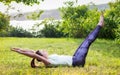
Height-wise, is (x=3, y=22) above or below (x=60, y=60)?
below

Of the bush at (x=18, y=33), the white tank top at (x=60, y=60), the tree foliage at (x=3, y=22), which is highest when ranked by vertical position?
the white tank top at (x=60, y=60)

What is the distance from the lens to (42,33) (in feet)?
75.5

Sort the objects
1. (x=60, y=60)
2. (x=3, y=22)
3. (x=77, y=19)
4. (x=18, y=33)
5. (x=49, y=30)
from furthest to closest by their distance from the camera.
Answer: (x=18, y=33), (x=49, y=30), (x=3, y=22), (x=77, y=19), (x=60, y=60)

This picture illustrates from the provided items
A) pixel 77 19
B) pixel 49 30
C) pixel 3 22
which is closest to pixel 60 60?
pixel 77 19

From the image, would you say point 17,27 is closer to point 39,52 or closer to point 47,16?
point 47,16

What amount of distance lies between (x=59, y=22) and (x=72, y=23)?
1962 millimetres

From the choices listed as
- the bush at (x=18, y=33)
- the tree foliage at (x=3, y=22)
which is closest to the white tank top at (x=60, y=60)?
the tree foliage at (x=3, y=22)

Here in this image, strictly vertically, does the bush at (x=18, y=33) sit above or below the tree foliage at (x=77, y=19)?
below

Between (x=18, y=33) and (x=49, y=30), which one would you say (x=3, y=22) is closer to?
(x=18, y=33)

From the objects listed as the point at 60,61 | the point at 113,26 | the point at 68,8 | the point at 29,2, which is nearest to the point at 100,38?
the point at 113,26

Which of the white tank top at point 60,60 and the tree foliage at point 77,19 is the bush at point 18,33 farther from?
the white tank top at point 60,60

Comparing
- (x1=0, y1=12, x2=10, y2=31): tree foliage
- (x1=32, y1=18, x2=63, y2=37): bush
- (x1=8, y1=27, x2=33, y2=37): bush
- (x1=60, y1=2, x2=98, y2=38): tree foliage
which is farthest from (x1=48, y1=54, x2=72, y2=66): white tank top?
(x1=8, y1=27, x2=33, y2=37): bush

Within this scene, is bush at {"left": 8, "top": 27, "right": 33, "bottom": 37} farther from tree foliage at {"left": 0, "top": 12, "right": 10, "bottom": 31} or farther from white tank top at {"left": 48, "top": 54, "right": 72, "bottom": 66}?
white tank top at {"left": 48, "top": 54, "right": 72, "bottom": 66}

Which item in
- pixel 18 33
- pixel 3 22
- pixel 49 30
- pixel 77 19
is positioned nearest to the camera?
pixel 77 19
